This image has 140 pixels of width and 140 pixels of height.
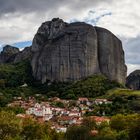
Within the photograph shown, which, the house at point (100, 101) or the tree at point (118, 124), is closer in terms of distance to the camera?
the tree at point (118, 124)

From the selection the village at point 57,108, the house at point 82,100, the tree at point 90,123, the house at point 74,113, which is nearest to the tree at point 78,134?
the tree at point 90,123

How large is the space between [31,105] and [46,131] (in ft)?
253

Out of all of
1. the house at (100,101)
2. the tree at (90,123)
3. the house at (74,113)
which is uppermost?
the house at (100,101)

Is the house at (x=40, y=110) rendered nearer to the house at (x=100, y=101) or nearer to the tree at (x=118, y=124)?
the house at (x=100, y=101)

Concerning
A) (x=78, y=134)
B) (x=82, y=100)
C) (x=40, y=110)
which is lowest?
(x=78, y=134)

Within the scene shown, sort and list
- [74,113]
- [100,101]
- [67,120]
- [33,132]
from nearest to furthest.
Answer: [33,132] → [67,120] → [74,113] → [100,101]

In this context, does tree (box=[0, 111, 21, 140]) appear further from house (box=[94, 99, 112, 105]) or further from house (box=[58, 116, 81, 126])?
house (box=[94, 99, 112, 105])

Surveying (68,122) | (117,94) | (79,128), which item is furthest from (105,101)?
(79,128)

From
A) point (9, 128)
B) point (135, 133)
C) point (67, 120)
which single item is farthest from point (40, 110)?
point (9, 128)

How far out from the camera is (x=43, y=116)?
5999 inches

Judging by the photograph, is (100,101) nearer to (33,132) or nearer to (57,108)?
(57,108)

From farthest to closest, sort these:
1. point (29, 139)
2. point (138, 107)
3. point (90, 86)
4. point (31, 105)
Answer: point (90, 86)
point (31, 105)
point (138, 107)
point (29, 139)

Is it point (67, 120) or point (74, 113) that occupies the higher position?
point (74, 113)

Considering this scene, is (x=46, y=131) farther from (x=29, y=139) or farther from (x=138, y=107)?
(x=138, y=107)
